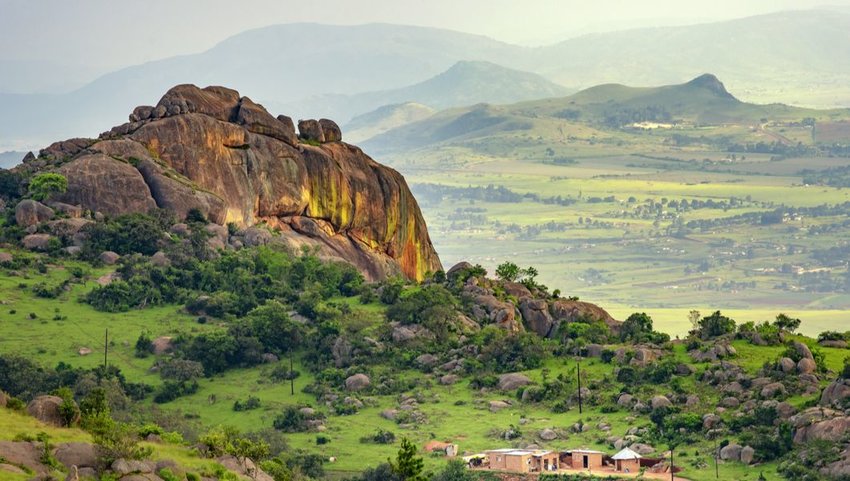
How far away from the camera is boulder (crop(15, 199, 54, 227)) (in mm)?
115250

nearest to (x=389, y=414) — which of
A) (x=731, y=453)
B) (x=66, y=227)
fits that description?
(x=731, y=453)

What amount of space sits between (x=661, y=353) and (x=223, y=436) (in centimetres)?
3859

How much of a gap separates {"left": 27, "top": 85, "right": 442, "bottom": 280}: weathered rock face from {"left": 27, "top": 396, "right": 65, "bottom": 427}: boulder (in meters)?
53.1

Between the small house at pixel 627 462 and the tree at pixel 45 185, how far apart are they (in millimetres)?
49073

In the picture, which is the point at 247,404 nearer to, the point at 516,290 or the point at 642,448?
the point at 642,448

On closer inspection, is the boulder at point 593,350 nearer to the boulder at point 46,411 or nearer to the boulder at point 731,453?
the boulder at point 731,453

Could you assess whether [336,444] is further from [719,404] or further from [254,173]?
[254,173]

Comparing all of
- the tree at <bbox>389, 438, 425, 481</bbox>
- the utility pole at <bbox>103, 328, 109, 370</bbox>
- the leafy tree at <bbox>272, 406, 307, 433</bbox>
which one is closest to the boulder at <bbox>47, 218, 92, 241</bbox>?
the utility pole at <bbox>103, 328, 109, 370</bbox>

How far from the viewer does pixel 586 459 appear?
86.9 m

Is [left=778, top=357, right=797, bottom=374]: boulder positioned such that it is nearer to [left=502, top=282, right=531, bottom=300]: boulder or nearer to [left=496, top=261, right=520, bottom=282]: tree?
[left=502, top=282, right=531, bottom=300]: boulder

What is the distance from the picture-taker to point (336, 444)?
9188 cm

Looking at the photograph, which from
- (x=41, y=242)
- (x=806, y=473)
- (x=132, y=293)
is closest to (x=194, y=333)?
(x=132, y=293)

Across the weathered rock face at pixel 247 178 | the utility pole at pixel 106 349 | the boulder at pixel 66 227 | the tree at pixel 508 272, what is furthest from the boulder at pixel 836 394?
the boulder at pixel 66 227

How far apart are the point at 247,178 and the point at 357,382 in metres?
29.3
